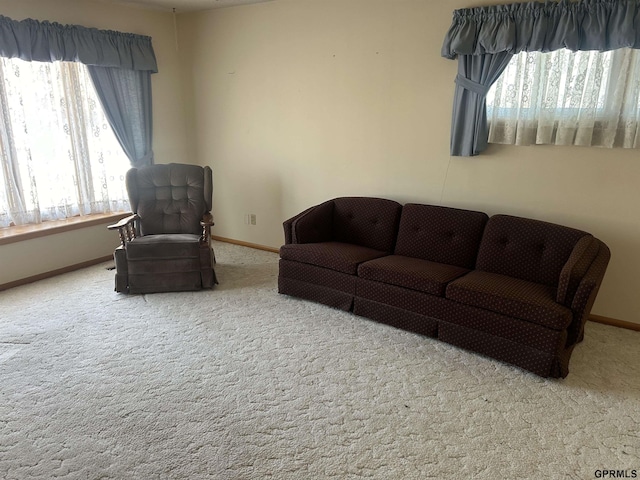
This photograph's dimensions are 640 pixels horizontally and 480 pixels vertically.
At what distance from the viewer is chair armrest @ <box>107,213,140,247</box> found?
3.67m

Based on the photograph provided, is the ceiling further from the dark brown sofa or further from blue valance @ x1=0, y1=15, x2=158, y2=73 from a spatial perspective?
the dark brown sofa

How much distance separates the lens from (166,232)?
4102 millimetres

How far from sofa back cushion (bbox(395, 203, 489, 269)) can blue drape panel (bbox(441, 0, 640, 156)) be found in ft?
1.69

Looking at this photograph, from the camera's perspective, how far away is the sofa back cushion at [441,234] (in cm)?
331

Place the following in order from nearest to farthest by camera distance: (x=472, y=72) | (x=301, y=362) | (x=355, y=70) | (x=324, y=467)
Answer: (x=324, y=467)
(x=301, y=362)
(x=472, y=72)
(x=355, y=70)

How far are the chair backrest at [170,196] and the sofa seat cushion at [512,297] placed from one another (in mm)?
2436

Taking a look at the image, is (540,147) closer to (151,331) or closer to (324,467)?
(324,467)

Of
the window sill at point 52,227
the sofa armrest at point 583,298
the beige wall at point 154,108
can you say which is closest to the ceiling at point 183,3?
the beige wall at point 154,108

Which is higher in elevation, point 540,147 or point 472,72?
point 472,72

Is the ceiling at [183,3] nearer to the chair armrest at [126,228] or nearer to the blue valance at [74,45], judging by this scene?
the blue valance at [74,45]

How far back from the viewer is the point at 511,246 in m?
3.11

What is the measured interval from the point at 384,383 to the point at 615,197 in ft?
6.86

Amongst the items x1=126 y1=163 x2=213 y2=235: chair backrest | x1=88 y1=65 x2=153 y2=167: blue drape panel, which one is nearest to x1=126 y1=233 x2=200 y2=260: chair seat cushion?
x1=126 y1=163 x2=213 y2=235: chair backrest

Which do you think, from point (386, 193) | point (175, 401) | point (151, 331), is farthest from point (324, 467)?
point (386, 193)
